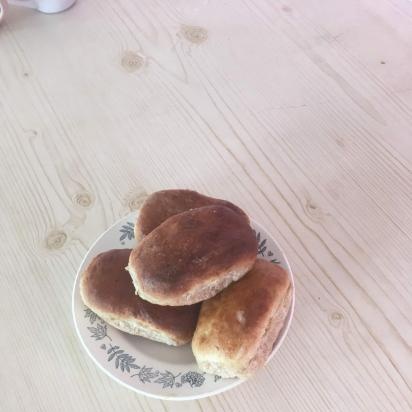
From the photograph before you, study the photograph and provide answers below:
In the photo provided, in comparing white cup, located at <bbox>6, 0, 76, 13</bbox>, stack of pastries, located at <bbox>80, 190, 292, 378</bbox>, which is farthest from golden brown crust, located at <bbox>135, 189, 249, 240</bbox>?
white cup, located at <bbox>6, 0, 76, 13</bbox>

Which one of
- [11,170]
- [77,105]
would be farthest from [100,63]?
[11,170]

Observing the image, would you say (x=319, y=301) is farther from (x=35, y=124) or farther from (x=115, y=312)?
(x=35, y=124)

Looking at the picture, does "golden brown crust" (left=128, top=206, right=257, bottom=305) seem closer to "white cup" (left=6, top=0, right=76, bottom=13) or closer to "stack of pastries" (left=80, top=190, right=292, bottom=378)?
"stack of pastries" (left=80, top=190, right=292, bottom=378)

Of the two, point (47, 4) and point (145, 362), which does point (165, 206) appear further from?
point (47, 4)

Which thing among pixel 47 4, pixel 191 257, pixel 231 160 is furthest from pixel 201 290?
pixel 47 4

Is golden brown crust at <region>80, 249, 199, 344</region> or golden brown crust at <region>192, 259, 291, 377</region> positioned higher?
golden brown crust at <region>192, 259, 291, 377</region>

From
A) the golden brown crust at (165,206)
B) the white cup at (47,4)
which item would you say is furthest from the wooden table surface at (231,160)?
the golden brown crust at (165,206)

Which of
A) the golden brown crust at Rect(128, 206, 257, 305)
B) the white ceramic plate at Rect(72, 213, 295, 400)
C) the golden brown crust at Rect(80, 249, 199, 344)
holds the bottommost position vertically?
the white ceramic plate at Rect(72, 213, 295, 400)
